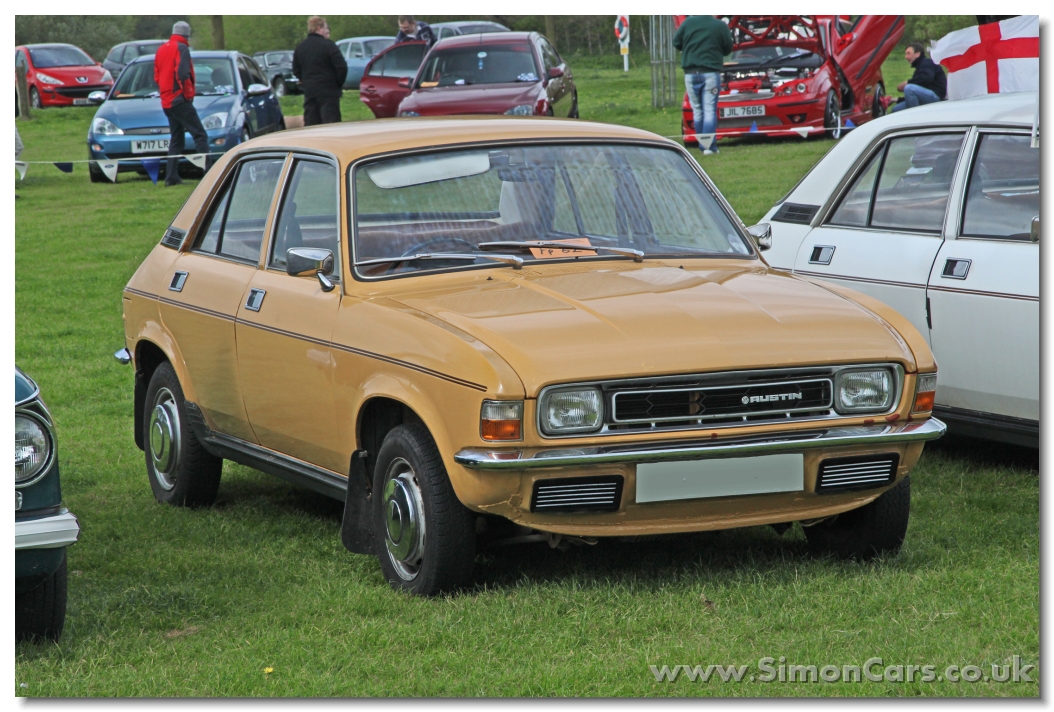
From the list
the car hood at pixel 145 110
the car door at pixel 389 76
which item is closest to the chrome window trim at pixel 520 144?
the car hood at pixel 145 110

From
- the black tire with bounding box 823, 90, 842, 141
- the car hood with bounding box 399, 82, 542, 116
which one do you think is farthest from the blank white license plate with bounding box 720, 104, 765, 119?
the car hood with bounding box 399, 82, 542, 116

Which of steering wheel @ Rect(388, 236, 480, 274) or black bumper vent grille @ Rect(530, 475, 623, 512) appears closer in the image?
black bumper vent grille @ Rect(530, 475, 623, 512)

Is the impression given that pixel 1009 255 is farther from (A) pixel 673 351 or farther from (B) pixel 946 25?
(B) pixel 946 25

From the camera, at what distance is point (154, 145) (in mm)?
18594

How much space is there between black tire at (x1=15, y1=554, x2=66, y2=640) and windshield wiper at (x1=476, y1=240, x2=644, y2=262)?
78.6 inches

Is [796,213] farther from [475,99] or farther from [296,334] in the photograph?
[475,99]

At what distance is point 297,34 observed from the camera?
56531 millimetres

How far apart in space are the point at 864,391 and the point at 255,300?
2500 mm

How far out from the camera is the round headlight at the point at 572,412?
169 inches

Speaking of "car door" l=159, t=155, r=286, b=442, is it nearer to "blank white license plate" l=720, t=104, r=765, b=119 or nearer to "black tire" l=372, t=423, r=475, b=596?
"black tire" l=372, t=423, r=475, b=596

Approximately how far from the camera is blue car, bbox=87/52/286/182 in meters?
18.5

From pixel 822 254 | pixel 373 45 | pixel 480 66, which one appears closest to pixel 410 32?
pixel 480 66

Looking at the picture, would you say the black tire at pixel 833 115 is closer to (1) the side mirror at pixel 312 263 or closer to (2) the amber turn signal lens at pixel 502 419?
(1) the side mirror at pixel 312 263

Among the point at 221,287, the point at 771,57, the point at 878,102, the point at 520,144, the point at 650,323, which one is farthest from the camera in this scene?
the point at 771,57
